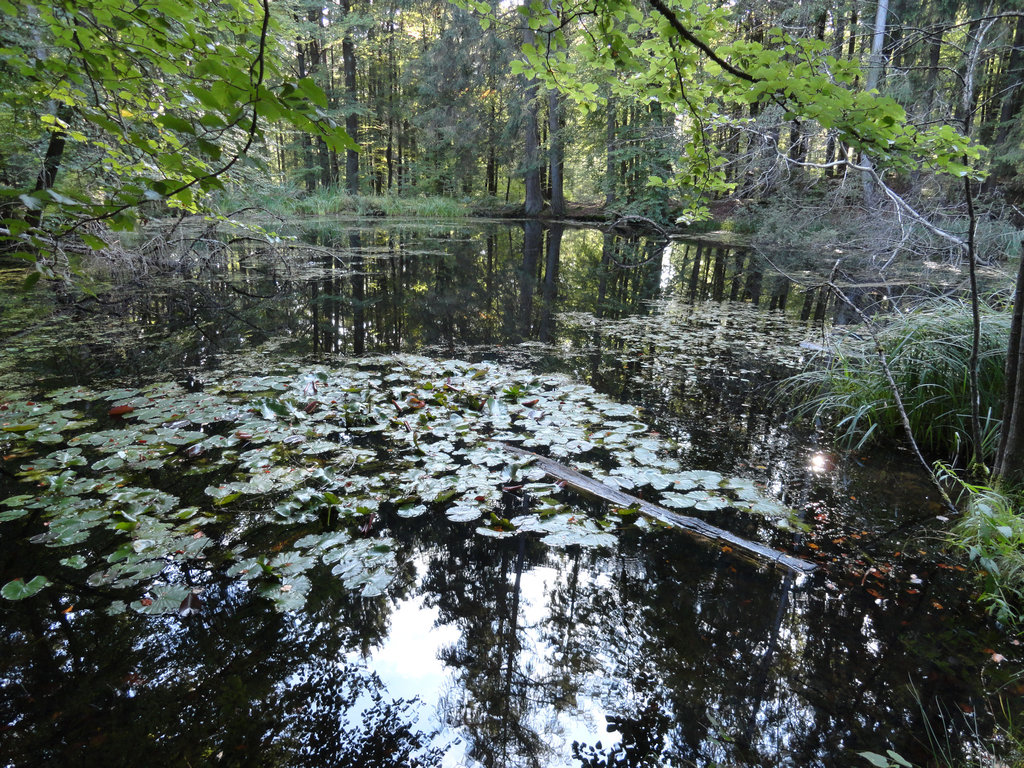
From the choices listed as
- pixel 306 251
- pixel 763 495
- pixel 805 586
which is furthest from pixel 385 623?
pixel 306 251

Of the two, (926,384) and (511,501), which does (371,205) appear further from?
(926,384)

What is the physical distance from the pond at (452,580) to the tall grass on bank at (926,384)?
0.27 meters

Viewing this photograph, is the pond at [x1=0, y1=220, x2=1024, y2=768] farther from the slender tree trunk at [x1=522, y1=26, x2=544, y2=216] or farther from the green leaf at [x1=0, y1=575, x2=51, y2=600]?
the slender tree trunk at [x1=522, y1=26, x2=544, y2=216]

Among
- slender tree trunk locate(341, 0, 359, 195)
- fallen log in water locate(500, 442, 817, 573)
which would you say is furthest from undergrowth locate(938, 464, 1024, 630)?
slender tree trunk locate(341, 0, 359, 195)

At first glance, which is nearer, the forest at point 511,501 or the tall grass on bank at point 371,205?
the forest at point 511,501

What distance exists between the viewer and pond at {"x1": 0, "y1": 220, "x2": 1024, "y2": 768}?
1.55 metres

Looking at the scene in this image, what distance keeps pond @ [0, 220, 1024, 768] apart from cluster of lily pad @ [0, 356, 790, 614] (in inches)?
0.7

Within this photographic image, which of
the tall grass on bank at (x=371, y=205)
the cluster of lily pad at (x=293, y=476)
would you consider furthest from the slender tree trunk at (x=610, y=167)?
the cluster of lily pad at (x=293, y=476)

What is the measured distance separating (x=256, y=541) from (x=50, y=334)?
475cm

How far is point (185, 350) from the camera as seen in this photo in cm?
492

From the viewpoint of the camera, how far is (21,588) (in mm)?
1895

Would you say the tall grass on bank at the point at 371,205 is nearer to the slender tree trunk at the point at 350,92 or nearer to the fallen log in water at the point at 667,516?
the slender tree trunk at the point at 350,92

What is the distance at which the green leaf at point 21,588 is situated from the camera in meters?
1.87

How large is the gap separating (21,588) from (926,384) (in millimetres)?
4950
